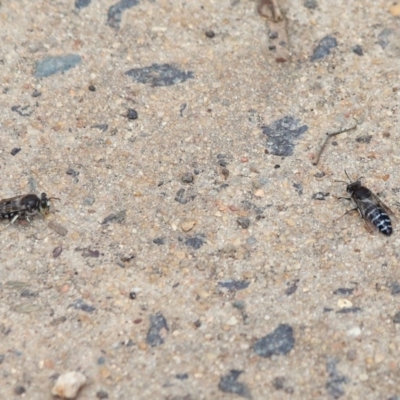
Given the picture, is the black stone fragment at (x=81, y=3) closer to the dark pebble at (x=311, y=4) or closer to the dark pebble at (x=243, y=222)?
the dark pebble at (x=311, y=4)

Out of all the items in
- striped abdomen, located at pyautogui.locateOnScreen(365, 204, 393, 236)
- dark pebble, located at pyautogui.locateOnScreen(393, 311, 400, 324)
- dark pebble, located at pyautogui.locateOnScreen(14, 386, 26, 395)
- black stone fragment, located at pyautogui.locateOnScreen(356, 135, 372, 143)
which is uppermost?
black stone fragment, located at pyautogui.locateOnScreen(356, 135, 372, 143)

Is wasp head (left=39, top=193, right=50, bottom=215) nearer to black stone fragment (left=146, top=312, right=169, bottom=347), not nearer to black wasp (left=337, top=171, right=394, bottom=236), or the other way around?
black stone fragment (left=146, top=312, right=169, bottom=347)

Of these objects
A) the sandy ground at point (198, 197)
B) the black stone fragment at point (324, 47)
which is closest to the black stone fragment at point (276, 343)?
the sandy ground at point (198, 197)

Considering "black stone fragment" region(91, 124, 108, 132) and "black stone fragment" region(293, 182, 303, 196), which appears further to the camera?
"black stone fragment" region(91, 124, 108, 132)

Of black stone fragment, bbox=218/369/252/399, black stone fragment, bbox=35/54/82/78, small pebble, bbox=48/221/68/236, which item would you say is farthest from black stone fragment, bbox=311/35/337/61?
black stone fragment, bbox=218/369/252/399

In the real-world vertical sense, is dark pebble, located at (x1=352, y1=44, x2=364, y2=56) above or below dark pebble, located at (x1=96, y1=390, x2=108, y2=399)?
above

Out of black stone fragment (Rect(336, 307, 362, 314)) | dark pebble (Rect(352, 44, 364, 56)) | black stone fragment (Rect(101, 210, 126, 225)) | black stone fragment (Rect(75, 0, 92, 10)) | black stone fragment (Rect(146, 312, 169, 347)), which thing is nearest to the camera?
black stone fragment (Rect(146, 312, 169, 347))

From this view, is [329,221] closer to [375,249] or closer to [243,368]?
[375,249]
